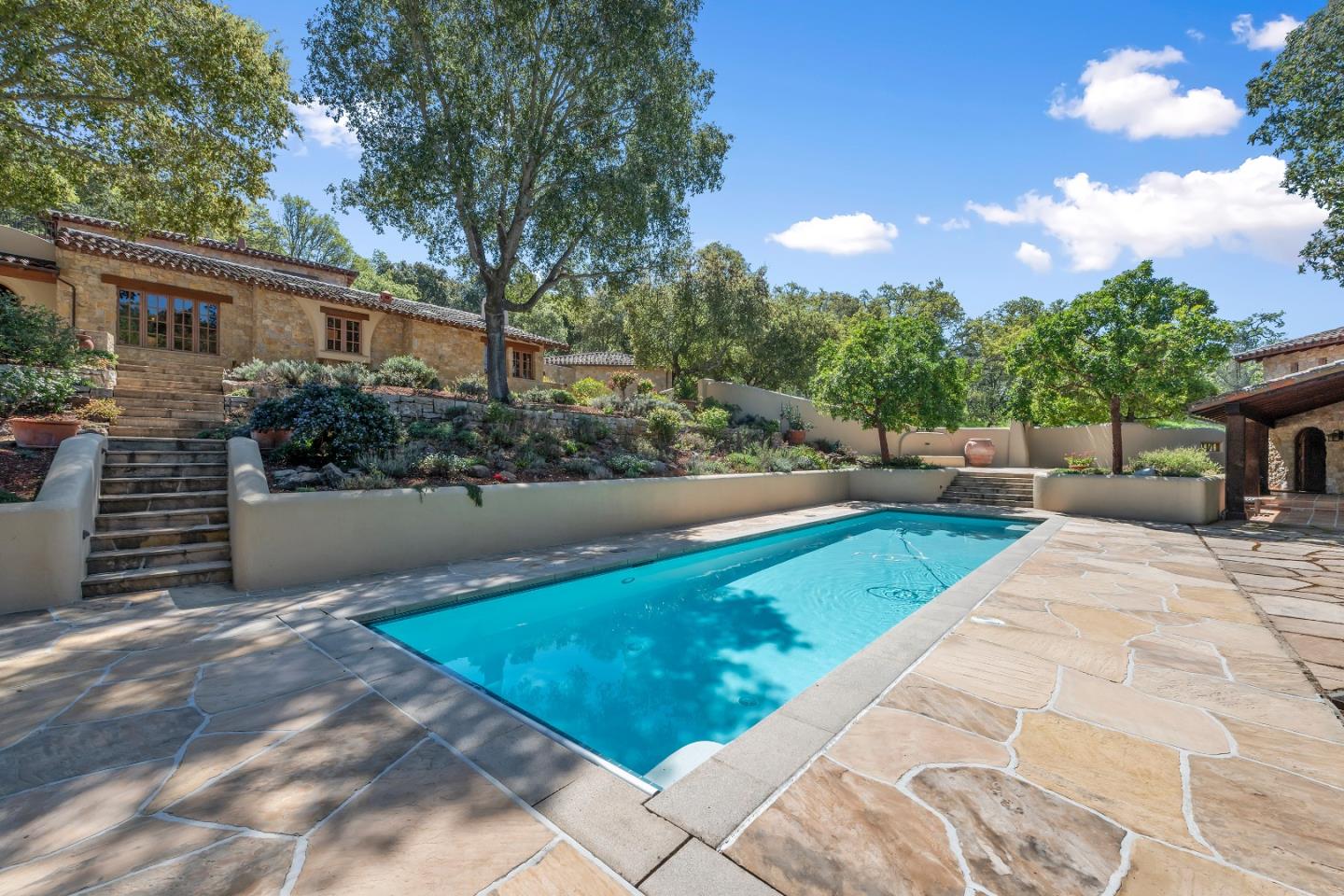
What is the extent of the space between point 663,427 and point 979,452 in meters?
11.2

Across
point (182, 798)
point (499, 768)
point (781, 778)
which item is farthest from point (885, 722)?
point (182, 798)

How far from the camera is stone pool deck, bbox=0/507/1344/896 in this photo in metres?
1.78

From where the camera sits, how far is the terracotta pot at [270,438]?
7613mm

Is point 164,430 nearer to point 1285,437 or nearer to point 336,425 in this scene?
point 336,425

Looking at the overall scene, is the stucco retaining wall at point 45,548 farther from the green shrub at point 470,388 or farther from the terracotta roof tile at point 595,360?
the terracotta roof tile at point 595,360

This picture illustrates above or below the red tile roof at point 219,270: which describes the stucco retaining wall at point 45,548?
below

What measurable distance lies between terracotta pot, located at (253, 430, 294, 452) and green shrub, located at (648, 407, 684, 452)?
7.29 meters

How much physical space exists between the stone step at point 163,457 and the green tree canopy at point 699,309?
45.0ft

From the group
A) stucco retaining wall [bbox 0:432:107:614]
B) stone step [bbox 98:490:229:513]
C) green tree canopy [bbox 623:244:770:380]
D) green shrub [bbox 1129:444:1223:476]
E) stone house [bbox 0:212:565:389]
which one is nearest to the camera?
stucco retaining wall [bbox 0:432:107:614]

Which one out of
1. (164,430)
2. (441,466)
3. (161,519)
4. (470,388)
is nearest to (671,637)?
(441,466)

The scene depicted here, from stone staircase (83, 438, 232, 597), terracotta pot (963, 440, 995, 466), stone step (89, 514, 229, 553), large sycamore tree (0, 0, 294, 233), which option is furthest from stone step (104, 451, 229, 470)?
terracotta pot (963, 440, 995, 466)

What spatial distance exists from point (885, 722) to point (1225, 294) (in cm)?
1366

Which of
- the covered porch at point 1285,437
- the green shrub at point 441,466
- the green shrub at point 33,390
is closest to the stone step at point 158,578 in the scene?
the green shrub at point 441,466

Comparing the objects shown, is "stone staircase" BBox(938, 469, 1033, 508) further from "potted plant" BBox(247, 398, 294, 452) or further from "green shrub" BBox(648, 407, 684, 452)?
"potted plant" BBox(247, 398, 294, 452)
